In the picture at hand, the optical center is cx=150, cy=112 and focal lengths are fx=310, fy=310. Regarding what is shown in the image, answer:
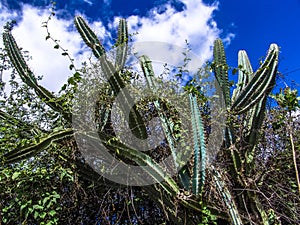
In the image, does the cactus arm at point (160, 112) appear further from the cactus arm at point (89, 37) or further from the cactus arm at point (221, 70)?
the cactus arm at point (221, 70)

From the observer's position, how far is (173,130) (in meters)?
2.75

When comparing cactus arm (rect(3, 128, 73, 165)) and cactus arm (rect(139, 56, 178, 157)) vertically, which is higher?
cactus arm (rect(139, 56, 178, 157))

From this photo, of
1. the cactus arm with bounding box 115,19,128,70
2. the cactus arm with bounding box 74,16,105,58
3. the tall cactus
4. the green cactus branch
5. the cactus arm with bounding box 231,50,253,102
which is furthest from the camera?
the cactus arm with bounding box 231,50,253,102

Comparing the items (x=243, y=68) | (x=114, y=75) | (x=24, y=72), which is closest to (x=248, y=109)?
(x=243, y=68)

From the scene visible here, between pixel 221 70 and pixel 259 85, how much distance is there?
14.9 inches

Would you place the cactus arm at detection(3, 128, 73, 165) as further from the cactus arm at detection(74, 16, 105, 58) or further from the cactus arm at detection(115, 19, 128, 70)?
the cactus arm at detection(115, 19, 128, 70)

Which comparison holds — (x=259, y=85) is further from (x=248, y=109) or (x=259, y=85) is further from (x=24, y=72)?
(x=24, y=72)

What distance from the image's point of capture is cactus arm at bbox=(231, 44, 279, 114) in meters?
2.63

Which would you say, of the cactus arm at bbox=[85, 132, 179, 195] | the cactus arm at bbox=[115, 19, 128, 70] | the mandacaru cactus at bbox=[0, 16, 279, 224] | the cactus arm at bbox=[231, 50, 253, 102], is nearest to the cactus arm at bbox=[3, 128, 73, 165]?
the mandacaru cactus at bbox=[0, 16, 279, 224]

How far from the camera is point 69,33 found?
2.76 metres

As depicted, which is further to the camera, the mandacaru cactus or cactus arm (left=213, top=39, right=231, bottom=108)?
cactus arm (left=213, top=39, right=231, bottom=108)

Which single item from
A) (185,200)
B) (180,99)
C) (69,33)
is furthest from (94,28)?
(185,200)

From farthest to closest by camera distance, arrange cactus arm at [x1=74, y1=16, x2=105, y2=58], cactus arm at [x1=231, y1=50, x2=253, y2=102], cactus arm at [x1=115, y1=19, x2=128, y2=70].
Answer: cactus arm at [x1=231, y1=50, x2=253, y2=102], cactus arm at [x1=115, y1=19, x2=128, y2=70], cactus arm at [x1=74, y1=16, x2=105, y2=58]

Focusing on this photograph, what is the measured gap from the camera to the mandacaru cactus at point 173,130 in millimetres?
2270
